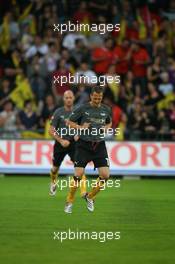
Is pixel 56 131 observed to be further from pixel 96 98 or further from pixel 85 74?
pixel 85 74

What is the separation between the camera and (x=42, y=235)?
1209 cm

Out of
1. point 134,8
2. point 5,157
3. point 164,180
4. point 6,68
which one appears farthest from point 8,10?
point 164,180

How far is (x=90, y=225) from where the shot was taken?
1302cm

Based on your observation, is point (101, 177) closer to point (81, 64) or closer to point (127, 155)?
point (127, 155)

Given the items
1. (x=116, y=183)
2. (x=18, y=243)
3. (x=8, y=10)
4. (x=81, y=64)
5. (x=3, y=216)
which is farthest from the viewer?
(x=8, y=10)

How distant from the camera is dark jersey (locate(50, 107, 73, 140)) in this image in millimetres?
16547

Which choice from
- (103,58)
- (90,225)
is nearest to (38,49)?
(103,58)

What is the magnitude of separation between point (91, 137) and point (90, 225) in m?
1.83

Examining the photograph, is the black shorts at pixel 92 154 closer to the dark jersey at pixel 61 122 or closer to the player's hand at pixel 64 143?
the player's hand at pixel 64 143

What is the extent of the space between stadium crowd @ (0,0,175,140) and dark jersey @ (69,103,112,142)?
25.6ft

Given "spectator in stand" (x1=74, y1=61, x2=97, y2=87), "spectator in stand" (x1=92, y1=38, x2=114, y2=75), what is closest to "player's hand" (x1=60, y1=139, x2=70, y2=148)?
"spectator in stand" (x1=74, y1=61, x2=97, y2=87)

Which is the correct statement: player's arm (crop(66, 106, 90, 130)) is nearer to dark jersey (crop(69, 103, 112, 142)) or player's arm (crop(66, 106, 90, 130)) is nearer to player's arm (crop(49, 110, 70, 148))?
dark jersey (crop(69, 103, 112, 142))

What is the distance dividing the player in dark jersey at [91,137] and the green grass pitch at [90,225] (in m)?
0.66

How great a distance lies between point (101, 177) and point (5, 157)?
770cm
